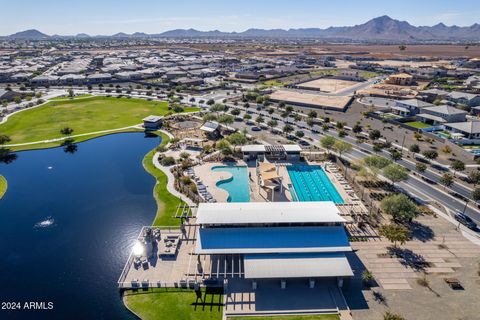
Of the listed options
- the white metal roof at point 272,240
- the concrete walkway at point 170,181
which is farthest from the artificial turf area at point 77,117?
the white metal roof at point 272,240

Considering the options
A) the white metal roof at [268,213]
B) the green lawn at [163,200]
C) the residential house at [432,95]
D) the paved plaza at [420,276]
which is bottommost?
the paved plaza at [420,276]

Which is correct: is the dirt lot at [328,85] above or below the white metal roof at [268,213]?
above

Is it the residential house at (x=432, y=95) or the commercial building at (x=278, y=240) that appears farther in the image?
the residential house at (x=432, y=95)

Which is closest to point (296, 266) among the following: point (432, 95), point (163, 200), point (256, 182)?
point (256, 182)

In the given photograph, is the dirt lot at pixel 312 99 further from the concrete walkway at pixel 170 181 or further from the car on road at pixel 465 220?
the car on road at pixel 465 220

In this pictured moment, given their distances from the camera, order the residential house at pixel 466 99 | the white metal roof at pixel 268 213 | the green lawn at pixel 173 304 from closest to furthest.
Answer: the green lawn at pixel 173 304, the white metal roof at pixel 268 213, the residential house at pixel 466 99

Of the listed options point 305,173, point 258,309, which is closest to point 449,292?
point 258,309

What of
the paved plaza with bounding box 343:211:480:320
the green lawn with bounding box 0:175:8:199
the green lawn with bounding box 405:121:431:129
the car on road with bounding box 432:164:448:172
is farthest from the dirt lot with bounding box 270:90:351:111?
the green lawn with bounding box 0:175:8:199

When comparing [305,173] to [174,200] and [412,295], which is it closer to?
[174,200]
